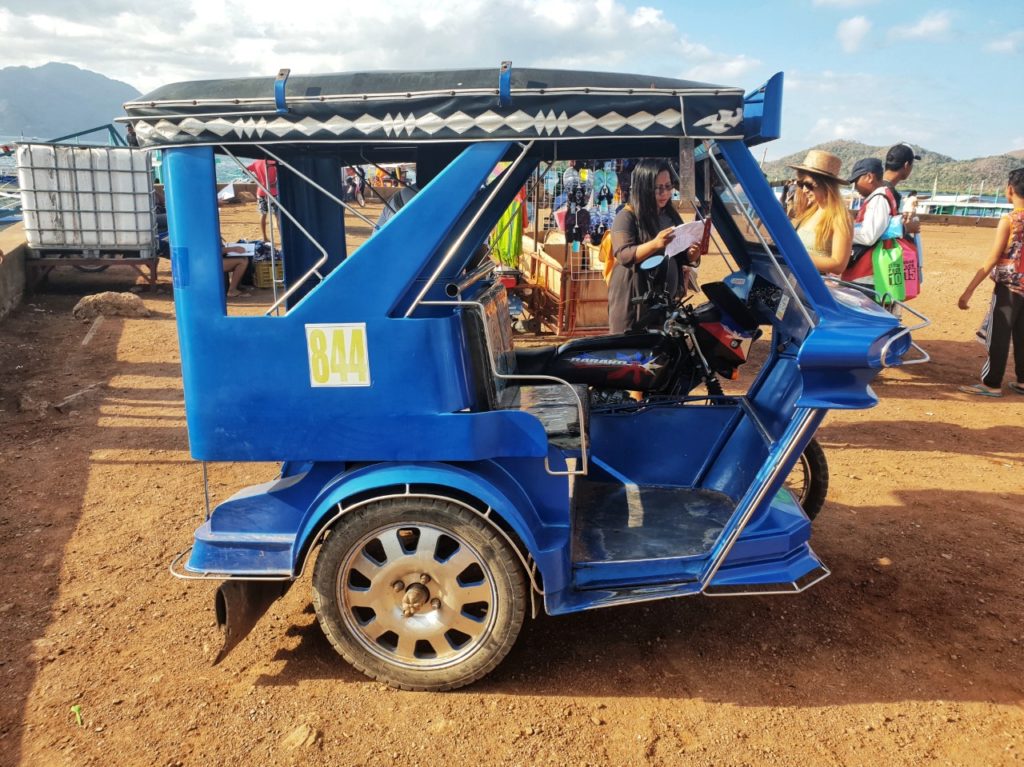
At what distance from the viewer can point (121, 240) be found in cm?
1141

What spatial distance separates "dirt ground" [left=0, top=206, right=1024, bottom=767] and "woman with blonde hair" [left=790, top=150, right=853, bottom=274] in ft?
5.16

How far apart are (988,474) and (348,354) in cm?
490

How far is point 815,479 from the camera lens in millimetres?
4246

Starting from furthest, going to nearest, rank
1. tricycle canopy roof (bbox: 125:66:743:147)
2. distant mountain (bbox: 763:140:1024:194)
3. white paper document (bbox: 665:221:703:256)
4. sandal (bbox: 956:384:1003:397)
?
distant mountain (bbox: 763:140:1024:194)
sandal (bbox: 956:384:1003:397)
white paper document (bbox: 665:221:703:256)
tricycle canopy roof (bbox: 125:66:743:147)

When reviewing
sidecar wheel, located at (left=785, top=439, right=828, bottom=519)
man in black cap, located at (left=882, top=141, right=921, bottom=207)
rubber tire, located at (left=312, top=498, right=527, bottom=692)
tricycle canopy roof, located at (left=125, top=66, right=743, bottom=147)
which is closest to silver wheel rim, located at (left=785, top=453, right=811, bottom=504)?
sidecar wheel, located at (left=785, top=439, right=828, bottom=519)

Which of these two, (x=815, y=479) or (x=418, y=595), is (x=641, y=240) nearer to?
(x=815, y=479)

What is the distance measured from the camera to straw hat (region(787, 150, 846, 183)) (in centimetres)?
441

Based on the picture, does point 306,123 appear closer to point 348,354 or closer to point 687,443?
point 348,354

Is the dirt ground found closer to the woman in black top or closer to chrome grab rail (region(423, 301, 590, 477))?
chrome grab rail (region(423, 301, 590, 477))

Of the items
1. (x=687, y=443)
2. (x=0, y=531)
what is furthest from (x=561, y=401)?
(x=0, y=531)

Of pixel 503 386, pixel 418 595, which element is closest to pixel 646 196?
pixel 503 386

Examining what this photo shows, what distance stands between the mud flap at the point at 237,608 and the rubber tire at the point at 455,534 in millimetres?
298

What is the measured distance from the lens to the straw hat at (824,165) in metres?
4.41

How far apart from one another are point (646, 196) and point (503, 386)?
5.39 feet
